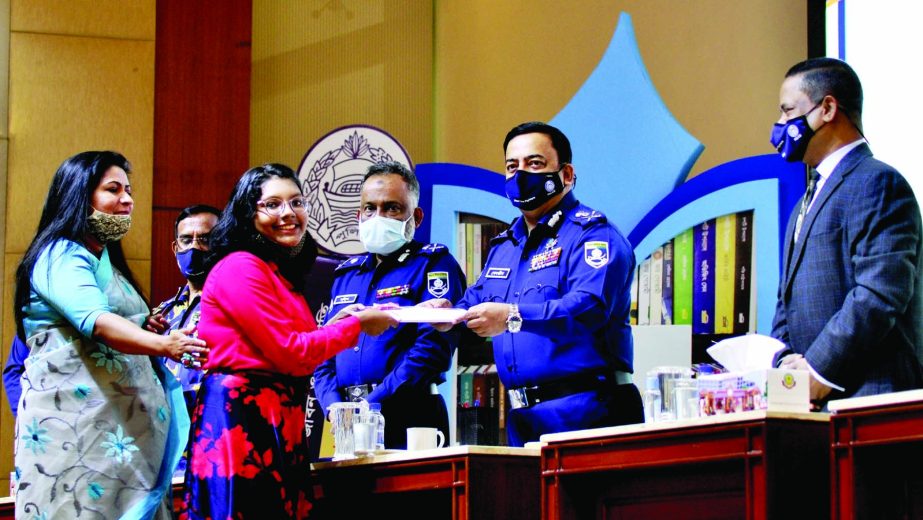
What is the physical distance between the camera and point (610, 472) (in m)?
2.71

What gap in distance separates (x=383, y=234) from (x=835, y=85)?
Answer: 4.87 ft

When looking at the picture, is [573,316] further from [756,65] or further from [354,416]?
[756,65]

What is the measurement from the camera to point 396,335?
12.5ft

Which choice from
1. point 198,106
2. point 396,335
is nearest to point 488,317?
point 396,335

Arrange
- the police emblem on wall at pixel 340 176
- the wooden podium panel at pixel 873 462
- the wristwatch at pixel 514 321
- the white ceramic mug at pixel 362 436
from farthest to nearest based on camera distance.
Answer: the police emblem on wall at pixel 340 176, the wristwatch at pixel 514 321, the white ceramic mug at pixel 362 436, the wooden podium panel at pixel 873 462

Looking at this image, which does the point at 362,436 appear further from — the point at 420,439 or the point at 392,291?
the point at 392,291

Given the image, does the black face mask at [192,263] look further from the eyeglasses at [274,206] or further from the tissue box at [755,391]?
the tissue box at [755,391]

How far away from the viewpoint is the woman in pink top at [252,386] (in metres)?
2.85

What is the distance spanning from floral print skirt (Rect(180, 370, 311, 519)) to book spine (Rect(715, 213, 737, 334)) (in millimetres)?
1978

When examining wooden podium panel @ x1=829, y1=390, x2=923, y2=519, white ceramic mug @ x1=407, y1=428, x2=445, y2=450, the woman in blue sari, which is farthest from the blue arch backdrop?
the woman in blue sari

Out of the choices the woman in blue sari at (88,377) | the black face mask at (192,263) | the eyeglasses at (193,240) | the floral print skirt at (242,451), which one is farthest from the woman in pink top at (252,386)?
the eyeglasses at (193,240)

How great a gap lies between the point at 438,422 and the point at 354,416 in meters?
0.60

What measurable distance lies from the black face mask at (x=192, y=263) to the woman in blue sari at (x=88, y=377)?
47.8 inches

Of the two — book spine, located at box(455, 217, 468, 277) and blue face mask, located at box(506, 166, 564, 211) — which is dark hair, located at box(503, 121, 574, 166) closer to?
blue face mask, located at box(506, 166, 564, 211)
